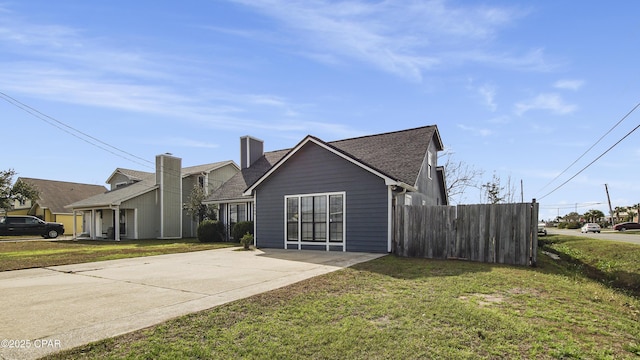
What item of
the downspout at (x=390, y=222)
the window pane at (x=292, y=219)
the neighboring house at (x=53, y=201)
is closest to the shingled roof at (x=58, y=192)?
the neighboring house at (x=53, y=201)

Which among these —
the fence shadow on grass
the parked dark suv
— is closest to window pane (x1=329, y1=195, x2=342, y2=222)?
the fence shadow on grass

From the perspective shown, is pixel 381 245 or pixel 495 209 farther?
pixel 381 245

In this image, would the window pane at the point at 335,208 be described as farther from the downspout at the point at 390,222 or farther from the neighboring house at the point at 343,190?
the downspout at the point at 390,222

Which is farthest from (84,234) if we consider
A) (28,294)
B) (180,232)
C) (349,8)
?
(349,8)

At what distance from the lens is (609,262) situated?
559 inches

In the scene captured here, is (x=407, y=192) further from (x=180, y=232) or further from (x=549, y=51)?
(x=180, y=232)

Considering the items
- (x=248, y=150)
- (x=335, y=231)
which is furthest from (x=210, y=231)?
(x=335, y=231)

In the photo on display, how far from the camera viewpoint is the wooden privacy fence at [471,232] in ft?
34.7

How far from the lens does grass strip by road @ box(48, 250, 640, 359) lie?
3869 millimetres

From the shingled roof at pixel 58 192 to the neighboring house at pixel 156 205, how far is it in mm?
9992

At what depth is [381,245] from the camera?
41.8 ft

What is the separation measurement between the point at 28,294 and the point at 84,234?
2716 cm

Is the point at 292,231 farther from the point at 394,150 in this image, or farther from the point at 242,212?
the point at 242,212

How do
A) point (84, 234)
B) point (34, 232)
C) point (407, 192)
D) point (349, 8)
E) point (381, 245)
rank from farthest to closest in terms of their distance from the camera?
point (84, 234) → point (34, 232) → point (407, 192) → point (381, 245) → point (349, 8)
